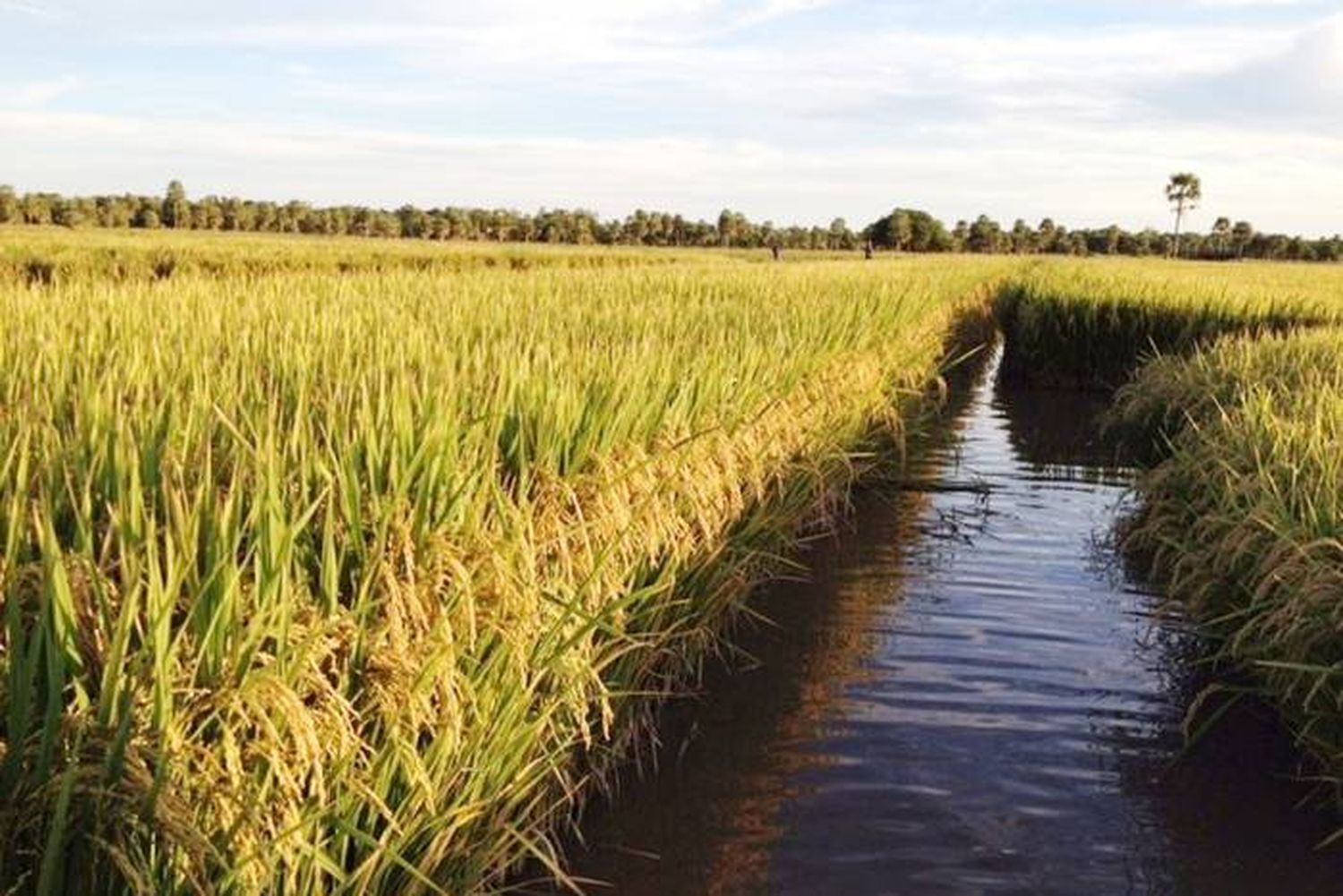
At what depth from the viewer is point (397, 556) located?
275 cm

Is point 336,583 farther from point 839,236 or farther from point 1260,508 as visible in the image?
point 839,236

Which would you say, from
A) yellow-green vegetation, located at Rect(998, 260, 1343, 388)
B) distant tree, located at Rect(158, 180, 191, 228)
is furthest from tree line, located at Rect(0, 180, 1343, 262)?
yellow-green vegetation, located at Rect(998, 260, 1343, 388)

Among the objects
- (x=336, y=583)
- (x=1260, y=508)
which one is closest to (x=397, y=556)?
(x=336, y=583)

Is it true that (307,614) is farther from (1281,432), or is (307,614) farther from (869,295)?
(869,295)

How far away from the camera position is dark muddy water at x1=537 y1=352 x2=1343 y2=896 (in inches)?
148

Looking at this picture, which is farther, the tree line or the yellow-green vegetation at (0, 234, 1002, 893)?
the tree line

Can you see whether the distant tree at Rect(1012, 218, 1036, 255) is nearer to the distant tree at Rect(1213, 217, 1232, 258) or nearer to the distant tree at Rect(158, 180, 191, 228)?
the distant tree at Rect(1213, 217, 1232, 258)

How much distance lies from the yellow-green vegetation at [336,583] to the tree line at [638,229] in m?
77.3

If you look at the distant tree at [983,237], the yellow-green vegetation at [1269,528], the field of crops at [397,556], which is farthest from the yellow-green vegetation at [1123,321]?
the distant tree at [983,237]

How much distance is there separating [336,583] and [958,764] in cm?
285

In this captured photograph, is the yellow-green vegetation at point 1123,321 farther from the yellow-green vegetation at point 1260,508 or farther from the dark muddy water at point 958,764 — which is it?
the dark muddy water at point 958,764

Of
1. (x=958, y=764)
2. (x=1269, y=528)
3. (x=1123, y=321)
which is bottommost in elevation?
(x=958, y=764)

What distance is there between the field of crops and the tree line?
7591 centimetres

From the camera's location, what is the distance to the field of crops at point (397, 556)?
195cm
